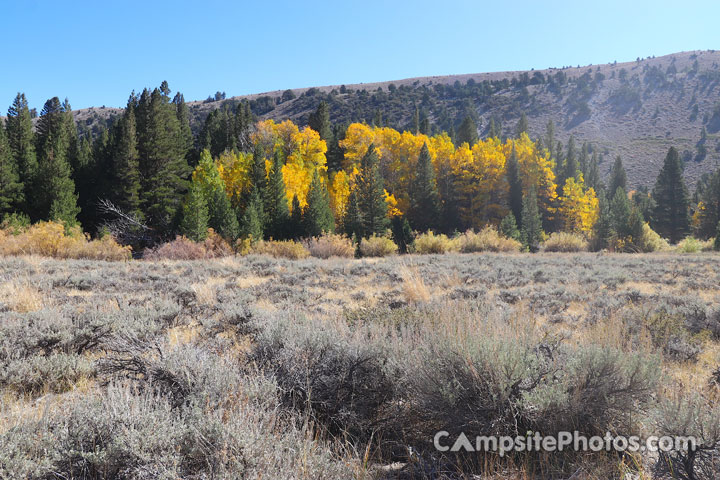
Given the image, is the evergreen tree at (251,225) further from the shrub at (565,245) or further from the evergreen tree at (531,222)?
the evergreen tree at (531,222)

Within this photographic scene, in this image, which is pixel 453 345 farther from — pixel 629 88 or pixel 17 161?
pixel 629 88

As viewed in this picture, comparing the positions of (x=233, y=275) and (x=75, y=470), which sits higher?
(x=75, y=470)

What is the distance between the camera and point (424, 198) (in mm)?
41312

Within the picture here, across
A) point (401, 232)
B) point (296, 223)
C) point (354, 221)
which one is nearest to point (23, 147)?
point (296, 223)

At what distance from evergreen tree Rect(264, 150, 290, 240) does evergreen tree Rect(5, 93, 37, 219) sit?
67.4 feet

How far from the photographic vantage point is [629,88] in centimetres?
11025

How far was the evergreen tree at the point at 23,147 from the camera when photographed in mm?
32344

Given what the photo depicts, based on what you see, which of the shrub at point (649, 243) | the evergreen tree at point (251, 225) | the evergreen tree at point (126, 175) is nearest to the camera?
the evergreen tree at point (251, 225)

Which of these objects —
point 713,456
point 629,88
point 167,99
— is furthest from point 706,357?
point 629,88

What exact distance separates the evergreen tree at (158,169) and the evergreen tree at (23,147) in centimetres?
908

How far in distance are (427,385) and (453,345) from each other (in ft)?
1.22

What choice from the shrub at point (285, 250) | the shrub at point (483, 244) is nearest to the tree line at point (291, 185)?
the shrub at point (285, 250)

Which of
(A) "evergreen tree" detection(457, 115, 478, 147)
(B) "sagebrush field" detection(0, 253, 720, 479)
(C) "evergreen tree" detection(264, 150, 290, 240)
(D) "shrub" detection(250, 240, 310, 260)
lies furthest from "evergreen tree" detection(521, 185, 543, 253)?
(B) "sagebrush field" detection(0, 253, 720, 479)

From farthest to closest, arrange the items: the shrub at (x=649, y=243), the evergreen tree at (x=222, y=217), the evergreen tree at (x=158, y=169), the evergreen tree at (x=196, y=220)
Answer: the shrub at (x=649, y=243) < the evergreen tree at (x=158, y=169) < the evergreen tree at (x=222, y=217) < the evergreen tree at (x=196, y=220)
